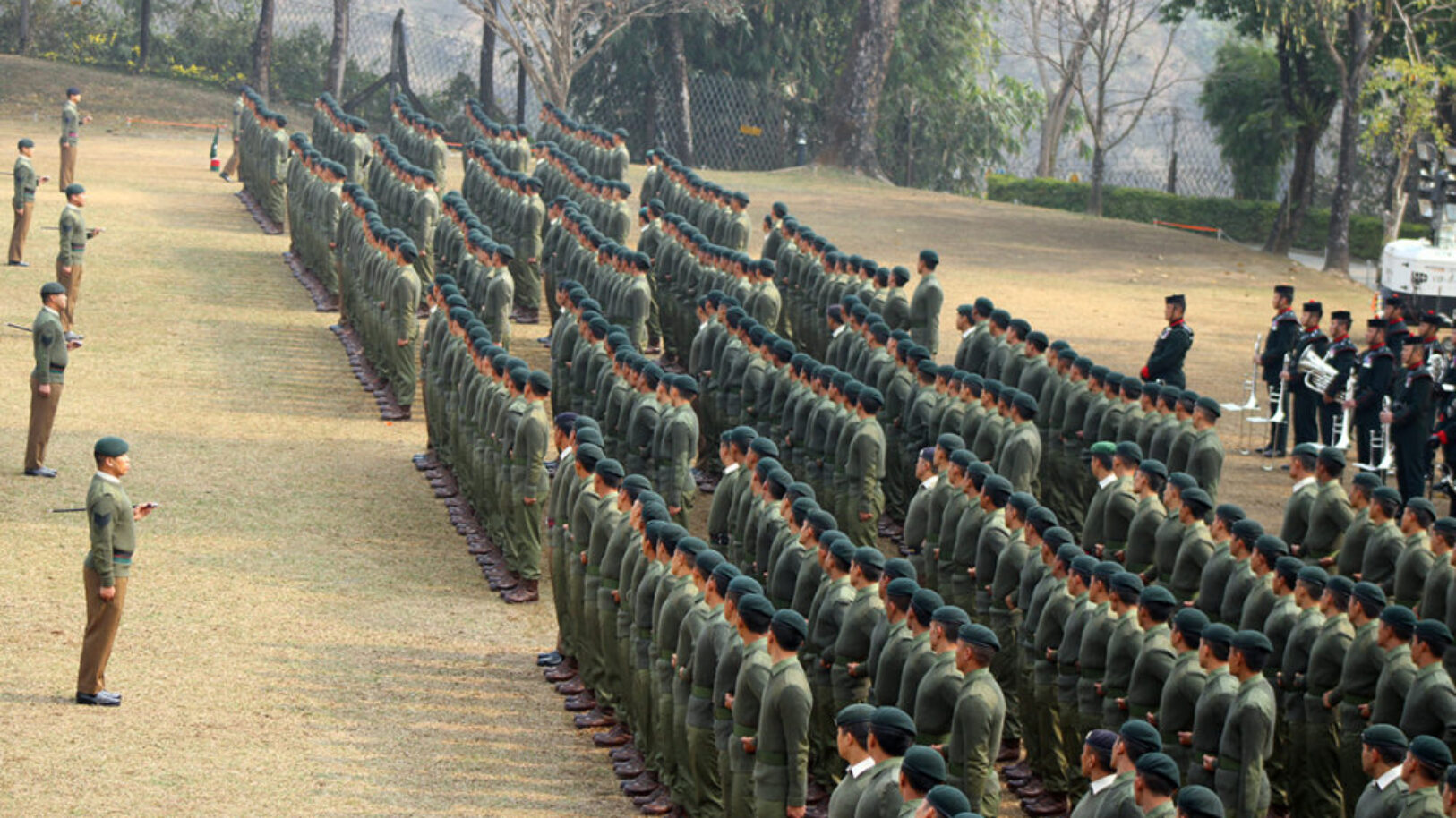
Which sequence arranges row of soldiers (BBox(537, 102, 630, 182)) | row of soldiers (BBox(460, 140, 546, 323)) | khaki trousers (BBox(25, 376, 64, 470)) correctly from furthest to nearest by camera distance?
row of soldiers (BBox(537, 102, 630, 182)) → row of soldiers (BBox(460, 140, 546, 323)) → khaki trousers (BBox(25, 376, 64, 470))

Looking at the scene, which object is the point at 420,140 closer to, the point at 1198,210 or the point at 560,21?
the point at 560,21

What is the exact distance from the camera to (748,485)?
10.7m

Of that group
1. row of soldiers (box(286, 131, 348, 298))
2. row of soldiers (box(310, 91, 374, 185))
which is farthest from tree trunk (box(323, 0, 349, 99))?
row of soldiers (box(286, 131, 348, 298))

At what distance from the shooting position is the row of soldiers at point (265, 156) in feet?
77.2

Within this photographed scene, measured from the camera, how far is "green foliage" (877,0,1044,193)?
3638 cm

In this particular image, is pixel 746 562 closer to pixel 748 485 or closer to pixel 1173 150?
pixel 748 485

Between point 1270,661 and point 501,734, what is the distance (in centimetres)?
398

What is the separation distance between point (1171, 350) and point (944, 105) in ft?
81.3

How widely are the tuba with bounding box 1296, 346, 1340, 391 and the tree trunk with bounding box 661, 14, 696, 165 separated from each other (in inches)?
808

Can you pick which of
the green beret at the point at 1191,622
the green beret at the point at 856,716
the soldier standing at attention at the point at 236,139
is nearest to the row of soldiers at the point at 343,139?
the soldier standing at attention at the point at 236,139

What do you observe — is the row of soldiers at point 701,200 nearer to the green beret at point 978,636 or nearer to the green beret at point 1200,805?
the green beret at point 978,636

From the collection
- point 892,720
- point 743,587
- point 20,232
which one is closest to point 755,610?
Answer: point 743,587

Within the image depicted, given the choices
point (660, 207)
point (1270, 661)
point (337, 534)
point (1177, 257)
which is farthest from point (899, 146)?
point (1270, 661)

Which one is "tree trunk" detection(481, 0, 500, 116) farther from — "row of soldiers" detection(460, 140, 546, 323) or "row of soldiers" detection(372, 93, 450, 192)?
"row of soldiers" detection(460, 140, 546, 323)
